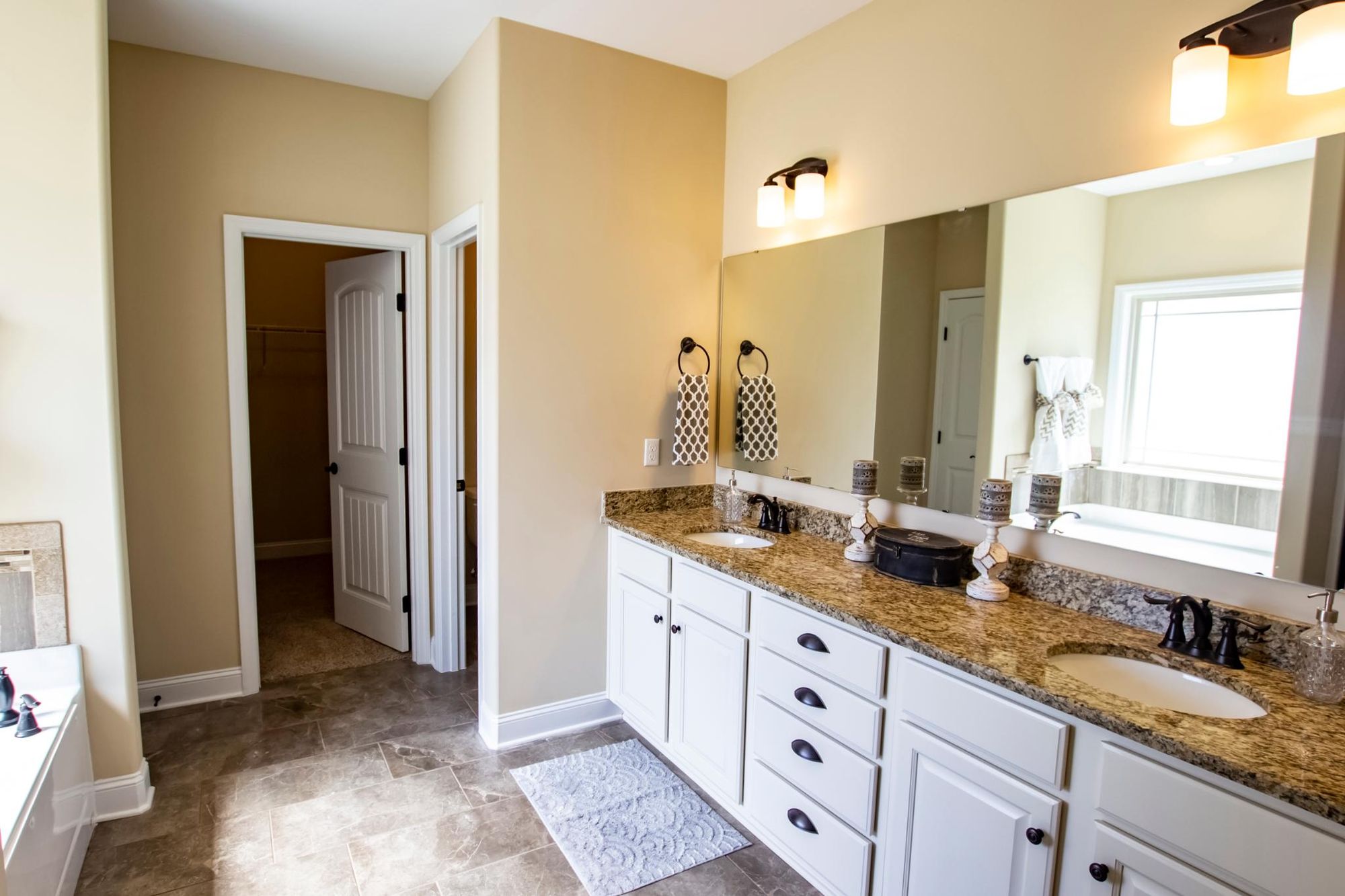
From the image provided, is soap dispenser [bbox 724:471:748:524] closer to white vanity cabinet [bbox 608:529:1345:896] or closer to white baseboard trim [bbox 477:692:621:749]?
white vanity cabinet [bbox 608:529:1345:896]

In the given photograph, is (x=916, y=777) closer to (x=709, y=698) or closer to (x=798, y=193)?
(x=709, y=698)

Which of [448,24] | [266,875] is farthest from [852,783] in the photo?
[448,24]

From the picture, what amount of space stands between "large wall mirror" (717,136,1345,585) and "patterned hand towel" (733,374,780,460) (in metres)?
0.29

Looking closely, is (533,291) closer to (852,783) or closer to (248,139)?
(248,139)

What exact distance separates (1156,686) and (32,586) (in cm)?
308

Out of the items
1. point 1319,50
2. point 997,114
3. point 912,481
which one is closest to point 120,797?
point 912,481

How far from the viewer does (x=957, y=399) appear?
2.23 meters

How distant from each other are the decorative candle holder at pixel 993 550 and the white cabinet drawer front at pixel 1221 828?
642 mm

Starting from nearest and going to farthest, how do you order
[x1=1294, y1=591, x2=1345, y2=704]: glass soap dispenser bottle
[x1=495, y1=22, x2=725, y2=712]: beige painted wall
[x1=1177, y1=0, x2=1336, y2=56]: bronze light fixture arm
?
1. [x1=1294, y1=591, x2=1345, y2=704]: glass soap dispenser bottle
2. [x1=1177, y1=0, x2=1336, y2=56]: bronze light fixture arm
3. [x1=495, y1=22, x2=725, y2=712]: beige painted wall

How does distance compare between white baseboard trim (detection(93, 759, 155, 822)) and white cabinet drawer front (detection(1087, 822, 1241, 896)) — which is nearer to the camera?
white cabinet drawer front (detection(1087, 822, 1241, 896))

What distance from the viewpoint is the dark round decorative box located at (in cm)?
207

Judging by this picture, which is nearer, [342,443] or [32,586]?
[32,586]

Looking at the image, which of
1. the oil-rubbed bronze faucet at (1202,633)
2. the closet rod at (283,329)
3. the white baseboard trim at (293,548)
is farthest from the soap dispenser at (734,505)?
the white baseboard trim at (293,548)

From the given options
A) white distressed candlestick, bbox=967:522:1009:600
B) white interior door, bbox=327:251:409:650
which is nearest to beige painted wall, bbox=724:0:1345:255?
white distressed candlestick, bbox=967:522:1009:600
